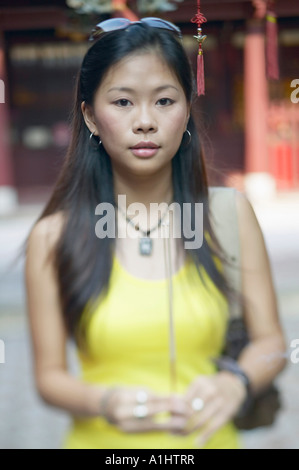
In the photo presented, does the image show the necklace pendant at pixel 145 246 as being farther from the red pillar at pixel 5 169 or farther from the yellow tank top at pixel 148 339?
the red pillar at pixel 5 169

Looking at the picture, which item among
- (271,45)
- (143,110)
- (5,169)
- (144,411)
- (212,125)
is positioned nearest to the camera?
(144,411)

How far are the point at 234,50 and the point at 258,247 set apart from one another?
8406 mm

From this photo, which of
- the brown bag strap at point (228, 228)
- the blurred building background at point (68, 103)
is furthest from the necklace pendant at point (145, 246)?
the blurred building background at point (68, 103)

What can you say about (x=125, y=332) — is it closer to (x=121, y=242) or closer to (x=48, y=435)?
(x=121, y=242)

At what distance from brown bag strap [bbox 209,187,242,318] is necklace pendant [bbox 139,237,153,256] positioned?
0.11 m

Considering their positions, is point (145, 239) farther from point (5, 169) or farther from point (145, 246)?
point (5, 169)

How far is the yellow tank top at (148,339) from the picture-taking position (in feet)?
3.59

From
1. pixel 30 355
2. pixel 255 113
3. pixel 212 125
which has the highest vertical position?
pixel 255 113

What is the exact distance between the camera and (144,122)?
107cm

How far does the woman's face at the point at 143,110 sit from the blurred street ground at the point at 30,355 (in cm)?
37

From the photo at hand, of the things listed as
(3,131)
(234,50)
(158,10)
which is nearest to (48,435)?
(158,10)

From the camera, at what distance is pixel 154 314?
1094 mm

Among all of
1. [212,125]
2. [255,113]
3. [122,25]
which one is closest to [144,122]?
[122,25]

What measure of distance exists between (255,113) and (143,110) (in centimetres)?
755
